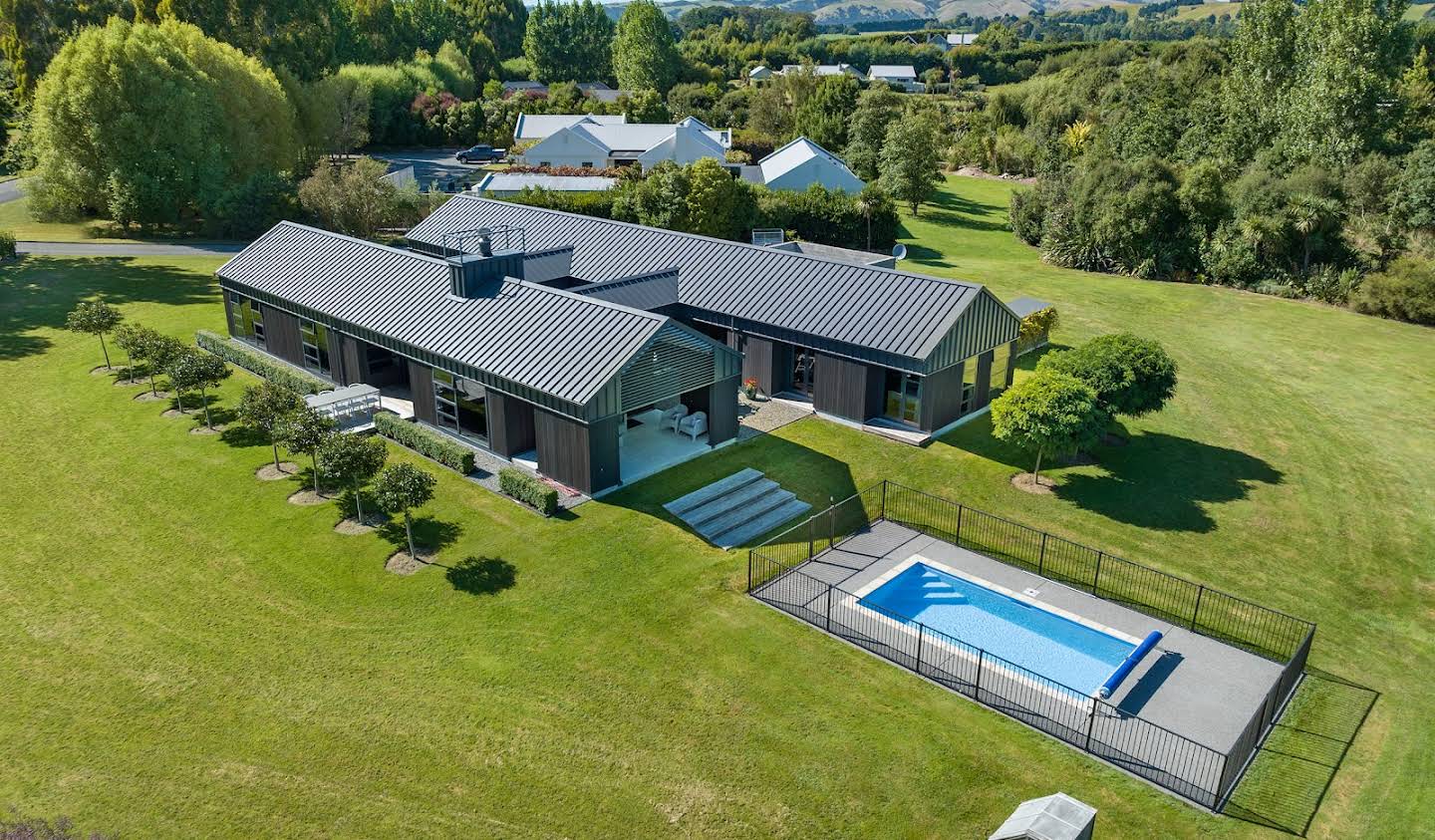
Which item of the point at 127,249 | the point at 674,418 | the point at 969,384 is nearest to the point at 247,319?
the point at 674,418

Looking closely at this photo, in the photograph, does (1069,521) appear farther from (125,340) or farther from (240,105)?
(240,105)

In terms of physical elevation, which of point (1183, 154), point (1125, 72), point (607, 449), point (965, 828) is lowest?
point (965, 828)

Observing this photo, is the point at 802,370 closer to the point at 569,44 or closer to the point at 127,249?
the point at 127,249

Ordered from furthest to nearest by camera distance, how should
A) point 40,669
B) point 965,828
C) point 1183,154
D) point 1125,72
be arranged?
1. point 1125,72
2. point 1183,154
3. point 40,669
4. point 965,828

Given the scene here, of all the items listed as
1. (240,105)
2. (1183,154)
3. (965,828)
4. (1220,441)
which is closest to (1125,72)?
(1183,154)

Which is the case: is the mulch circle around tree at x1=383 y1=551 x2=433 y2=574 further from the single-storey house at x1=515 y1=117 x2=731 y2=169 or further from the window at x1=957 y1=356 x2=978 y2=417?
the single-storey house at x1=515 y1=117 x2=731 y2=169

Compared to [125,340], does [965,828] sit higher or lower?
lower

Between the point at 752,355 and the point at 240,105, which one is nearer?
the point at 752,355
